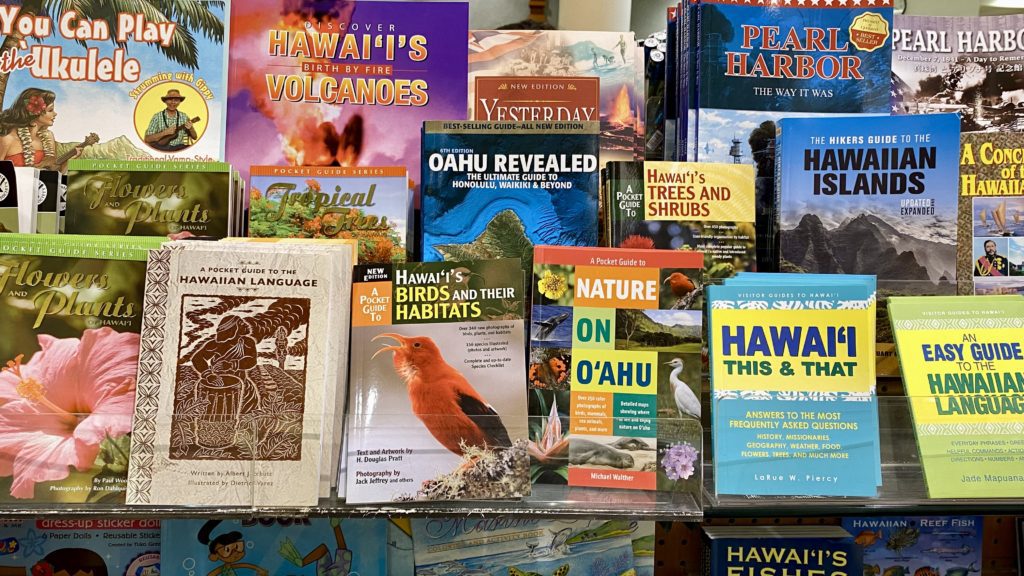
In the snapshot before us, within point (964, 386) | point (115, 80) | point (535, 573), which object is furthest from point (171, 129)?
point (964, 386)

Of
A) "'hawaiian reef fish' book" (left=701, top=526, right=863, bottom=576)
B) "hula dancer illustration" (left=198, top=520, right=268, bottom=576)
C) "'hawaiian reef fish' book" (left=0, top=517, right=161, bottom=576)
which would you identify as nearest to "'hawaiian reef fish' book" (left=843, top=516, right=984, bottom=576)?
"'hawaiian reef fish' book" (left=701, top=526, right=863, bottom=576)

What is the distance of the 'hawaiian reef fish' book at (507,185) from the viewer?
145cm

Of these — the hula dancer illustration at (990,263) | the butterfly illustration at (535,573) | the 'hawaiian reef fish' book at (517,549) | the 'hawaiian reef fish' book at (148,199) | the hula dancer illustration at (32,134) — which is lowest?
the butterfly illustration at (535,573)

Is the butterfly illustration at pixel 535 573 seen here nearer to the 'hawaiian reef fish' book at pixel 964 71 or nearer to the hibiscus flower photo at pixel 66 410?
the hibiscus flower photo at pixel 66 410

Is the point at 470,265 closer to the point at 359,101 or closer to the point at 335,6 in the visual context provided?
the point at 359,101

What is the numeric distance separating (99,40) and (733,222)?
1.42 meters

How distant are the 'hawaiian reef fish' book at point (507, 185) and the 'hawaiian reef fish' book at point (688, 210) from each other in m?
0.06

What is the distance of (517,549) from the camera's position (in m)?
1.44

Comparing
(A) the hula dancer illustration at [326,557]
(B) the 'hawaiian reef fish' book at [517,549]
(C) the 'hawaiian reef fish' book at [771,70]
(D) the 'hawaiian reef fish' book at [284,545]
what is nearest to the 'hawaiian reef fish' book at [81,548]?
(D) the 'hawaiian reef fish' book at [284,545]

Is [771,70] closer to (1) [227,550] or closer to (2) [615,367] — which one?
(2) [615,367]

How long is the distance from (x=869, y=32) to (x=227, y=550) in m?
1.72

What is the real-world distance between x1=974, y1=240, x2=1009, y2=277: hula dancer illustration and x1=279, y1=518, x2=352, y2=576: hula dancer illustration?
1387 millimetres

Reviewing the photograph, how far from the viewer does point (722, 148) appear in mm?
1590

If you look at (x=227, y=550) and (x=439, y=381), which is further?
(x=227, y=550)
